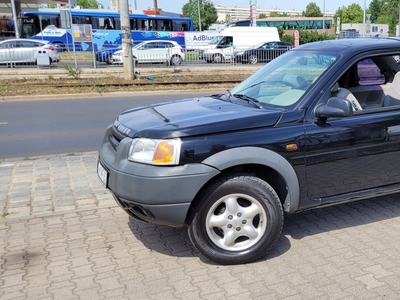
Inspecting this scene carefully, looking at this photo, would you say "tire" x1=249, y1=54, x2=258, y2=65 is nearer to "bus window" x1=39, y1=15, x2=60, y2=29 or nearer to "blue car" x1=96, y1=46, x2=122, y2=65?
"blue car" x1=96, y1=46, x2=122, y2=65

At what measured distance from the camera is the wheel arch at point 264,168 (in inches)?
137

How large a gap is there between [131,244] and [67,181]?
2.26 meters

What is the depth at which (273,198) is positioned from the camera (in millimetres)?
3631

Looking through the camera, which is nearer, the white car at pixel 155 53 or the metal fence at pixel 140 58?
the metal fence at pixel 140 58

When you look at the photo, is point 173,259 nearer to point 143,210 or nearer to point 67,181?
point 143,210

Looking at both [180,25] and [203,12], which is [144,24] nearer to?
[180,25]

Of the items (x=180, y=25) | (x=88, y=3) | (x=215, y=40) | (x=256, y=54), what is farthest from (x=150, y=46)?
(x=88, y=3)

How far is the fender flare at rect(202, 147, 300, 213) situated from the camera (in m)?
3.46

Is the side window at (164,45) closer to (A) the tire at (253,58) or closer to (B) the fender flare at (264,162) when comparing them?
(A) the tire at (253,58)

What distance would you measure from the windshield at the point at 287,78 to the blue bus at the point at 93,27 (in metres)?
30.0

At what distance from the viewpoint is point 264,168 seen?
3.76m

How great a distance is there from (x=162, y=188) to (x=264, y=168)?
3.04ft

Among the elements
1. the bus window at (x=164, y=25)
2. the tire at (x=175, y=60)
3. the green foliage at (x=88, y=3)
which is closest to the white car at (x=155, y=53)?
Answer: the tire at (x=175, y=60)

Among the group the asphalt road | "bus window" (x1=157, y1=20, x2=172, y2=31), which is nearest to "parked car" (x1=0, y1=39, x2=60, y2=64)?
the asphalt road
